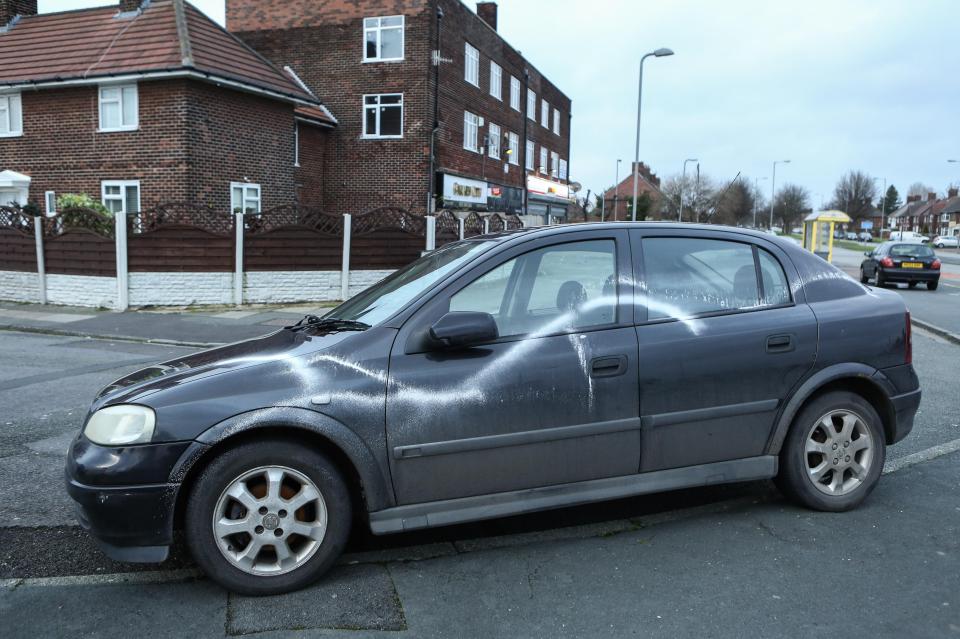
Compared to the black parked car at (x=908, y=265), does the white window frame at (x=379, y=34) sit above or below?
above

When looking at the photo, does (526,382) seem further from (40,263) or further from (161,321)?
(40,263)

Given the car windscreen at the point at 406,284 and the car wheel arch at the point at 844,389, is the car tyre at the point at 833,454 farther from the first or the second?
the car windscreen at the point at 406,284

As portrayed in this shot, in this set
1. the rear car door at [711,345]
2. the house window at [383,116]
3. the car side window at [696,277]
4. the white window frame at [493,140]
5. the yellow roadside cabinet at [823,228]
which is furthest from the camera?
the white window frame at [493,140]

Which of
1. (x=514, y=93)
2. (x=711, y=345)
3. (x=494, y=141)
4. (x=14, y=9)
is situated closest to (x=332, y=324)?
(x=711, y=345)

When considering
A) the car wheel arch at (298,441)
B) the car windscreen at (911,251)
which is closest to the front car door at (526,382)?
the car wheel arch at (298,441)

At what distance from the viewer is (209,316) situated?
47.5 feet

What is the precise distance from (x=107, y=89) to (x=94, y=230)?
22.2 ft

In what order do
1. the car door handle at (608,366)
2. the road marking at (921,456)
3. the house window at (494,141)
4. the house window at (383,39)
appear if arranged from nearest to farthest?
1. the car door handle at (608,366)
2. the road marking at (921,456)
3. the house window at (383,39)
4. the house window at (494,141)

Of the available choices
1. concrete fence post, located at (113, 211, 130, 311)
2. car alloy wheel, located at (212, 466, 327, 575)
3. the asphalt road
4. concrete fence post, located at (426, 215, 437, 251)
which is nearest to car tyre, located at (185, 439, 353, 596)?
car alloy wheel, located at (212, 466, 327, 575)

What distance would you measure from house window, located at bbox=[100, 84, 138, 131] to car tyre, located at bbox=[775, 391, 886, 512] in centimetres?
1993

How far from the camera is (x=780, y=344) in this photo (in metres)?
4.20

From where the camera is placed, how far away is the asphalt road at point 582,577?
124 inches

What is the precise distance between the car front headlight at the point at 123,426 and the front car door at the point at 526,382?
102 centimetres

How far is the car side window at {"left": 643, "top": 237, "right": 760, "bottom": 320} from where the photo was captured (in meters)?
4.11
